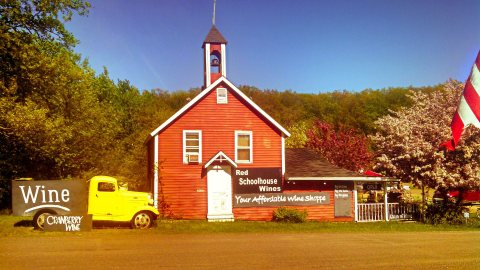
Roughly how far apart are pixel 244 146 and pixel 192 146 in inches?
115

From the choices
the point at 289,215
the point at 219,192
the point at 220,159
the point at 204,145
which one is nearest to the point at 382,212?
the point at 289,215

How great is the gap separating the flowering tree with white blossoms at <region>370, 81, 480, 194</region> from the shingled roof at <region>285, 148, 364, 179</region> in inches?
118

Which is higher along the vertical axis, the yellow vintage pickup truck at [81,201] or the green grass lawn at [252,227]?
the yellow vintage pickup truck at [81,201]

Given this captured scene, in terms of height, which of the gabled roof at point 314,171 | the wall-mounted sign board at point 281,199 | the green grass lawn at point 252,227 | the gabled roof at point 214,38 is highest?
the gabled roof at point 214,38

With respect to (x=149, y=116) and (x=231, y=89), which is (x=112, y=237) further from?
(x=149, y=116)

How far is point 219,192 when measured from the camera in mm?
25328

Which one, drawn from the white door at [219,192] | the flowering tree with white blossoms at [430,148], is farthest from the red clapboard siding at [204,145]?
the flowering tree with white blossoms at [430,148]

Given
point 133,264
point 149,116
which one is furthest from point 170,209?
point 149,116

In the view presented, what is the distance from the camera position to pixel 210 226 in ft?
71.0

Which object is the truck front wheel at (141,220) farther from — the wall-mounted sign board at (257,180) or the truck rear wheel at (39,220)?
the wall-mounted sign board at (257,180)

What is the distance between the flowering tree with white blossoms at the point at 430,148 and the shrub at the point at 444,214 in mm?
1207

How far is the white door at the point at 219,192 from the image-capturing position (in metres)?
25.1

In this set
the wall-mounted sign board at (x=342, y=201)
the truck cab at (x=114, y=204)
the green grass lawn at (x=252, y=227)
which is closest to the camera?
the green grass lawn at (x=252, y=227)

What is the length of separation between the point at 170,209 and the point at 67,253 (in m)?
11.6
